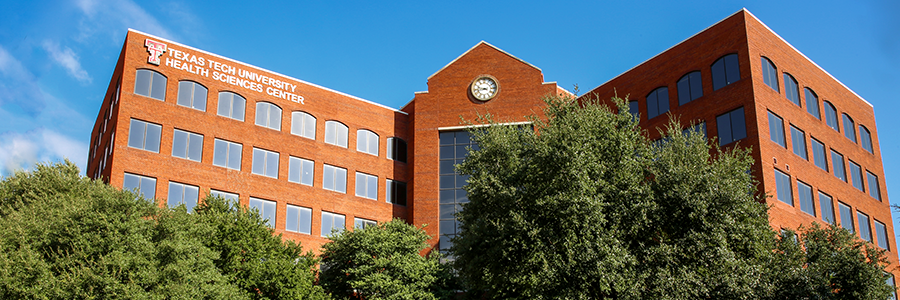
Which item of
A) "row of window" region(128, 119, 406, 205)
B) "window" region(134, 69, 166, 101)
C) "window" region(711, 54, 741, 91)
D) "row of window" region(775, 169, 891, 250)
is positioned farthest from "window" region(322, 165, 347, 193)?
"row of window" region(775, 169, 891, 250)

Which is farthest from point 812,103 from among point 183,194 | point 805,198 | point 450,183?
point 183,194

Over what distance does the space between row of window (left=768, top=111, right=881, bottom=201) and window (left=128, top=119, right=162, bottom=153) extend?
3386 centimetres

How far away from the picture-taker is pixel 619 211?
2577 cm

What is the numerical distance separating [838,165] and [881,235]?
5814mm

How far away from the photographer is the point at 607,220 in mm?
25797

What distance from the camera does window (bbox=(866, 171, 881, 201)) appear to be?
47969mm

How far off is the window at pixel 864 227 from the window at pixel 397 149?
29.5 m

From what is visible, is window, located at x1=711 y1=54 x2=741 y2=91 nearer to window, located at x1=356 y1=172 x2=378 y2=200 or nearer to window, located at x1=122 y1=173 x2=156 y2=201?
window, located at x1=356 y1=172 x2=378 y2=200

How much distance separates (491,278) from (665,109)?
22.7m

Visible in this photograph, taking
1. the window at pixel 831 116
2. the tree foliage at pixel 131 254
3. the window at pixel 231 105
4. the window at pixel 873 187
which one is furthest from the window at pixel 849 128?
the window at pixel 231 105

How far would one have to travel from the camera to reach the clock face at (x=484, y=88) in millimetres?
50291

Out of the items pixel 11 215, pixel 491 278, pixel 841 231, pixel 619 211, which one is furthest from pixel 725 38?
pixel 11 215

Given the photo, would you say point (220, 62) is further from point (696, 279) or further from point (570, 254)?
point (696, 279)

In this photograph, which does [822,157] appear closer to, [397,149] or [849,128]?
[849,128]
